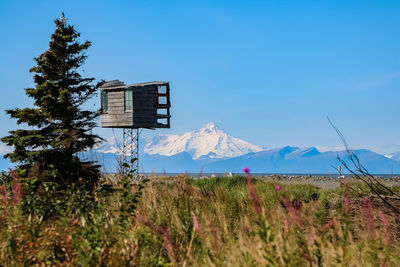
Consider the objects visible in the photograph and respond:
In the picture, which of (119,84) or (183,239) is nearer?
(183,239)

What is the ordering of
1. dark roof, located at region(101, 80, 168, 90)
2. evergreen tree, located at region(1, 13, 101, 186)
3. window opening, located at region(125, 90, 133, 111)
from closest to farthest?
evergreen tree, located at region(1, 13, 101, 186) < window opening, located at region(125, 90, 133, 111) < dark roof, located at region(101, 80, 168, 90)

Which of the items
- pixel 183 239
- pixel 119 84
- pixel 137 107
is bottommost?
pixel 183 239

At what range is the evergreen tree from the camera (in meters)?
13.3

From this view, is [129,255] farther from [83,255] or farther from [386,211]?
[386,211]

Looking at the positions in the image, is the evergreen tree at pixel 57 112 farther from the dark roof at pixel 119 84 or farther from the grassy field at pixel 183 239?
the dark roof at pixel 119 84

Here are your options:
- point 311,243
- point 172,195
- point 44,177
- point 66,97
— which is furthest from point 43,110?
point 311,243

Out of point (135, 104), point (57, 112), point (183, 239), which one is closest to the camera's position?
point (183, 239)

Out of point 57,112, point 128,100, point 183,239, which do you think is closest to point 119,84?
point 128,100

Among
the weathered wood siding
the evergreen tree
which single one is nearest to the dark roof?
the weathered wood siding

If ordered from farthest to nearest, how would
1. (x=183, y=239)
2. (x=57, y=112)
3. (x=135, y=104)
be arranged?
(x=135, y=104) → (x=57, y=112) → (x=183, y=239)

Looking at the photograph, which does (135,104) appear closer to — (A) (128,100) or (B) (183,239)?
(A) (128,100)

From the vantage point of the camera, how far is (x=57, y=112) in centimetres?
1420

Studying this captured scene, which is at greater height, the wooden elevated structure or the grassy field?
the wooden elevated structure

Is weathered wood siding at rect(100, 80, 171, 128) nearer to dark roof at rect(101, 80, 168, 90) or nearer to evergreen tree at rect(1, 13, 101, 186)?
dark roof at rect(101, 80, 168, 90)
